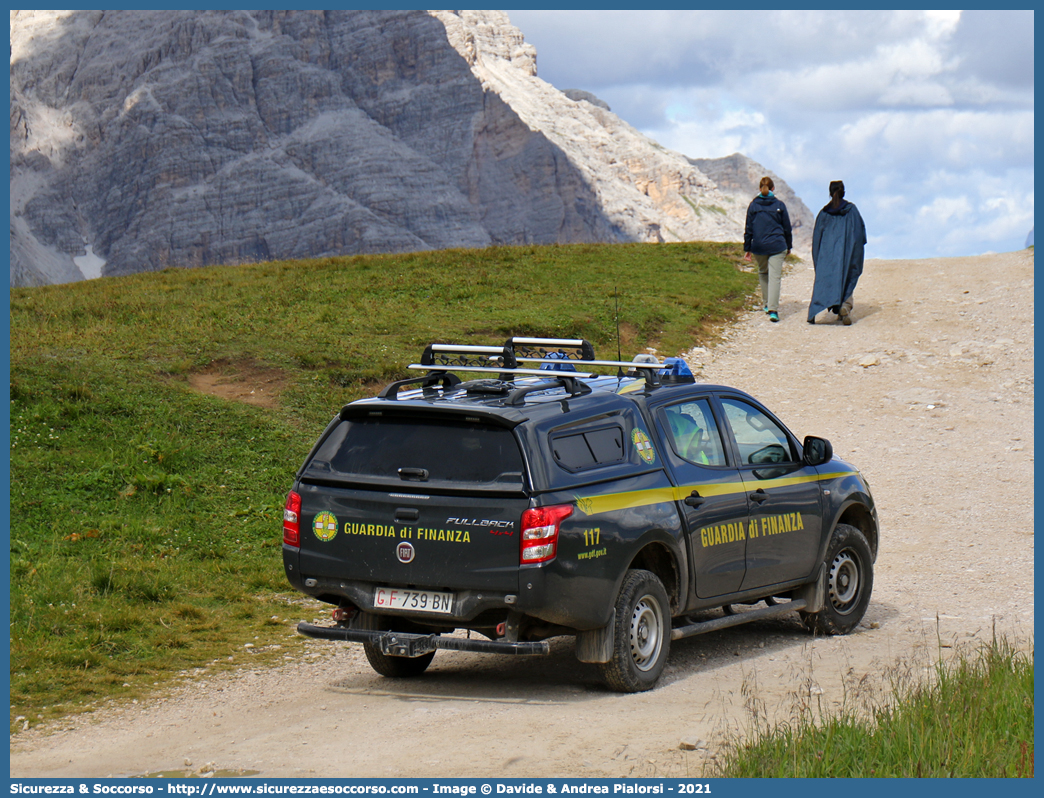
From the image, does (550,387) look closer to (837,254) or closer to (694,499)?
(694,499)

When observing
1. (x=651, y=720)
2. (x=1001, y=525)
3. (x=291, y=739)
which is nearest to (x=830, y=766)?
(x=651, y=720)

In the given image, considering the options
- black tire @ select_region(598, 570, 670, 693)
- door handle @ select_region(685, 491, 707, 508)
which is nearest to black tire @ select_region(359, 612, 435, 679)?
black tire @ select_region(598, 570, 670, 693)

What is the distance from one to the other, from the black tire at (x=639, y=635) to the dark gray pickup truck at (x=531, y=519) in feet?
0.04

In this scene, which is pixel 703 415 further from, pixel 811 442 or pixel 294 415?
pixel 294 415

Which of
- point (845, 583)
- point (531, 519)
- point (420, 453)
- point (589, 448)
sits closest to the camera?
point (531, 519)

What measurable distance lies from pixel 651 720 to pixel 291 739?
6.19ft

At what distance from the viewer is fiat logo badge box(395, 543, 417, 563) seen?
21.6 ft

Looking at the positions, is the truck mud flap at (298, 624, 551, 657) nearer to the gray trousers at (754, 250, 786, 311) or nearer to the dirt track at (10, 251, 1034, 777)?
the dirt track at (10, 251, 1034, 777)

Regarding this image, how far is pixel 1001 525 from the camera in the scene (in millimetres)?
11836

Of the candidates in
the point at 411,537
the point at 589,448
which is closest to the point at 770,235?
the point at 589,448

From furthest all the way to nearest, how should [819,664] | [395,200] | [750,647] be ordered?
[395,200], [750,647], [819,664]

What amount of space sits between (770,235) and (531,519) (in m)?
16.4

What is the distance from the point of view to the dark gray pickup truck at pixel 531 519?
6.42 metres

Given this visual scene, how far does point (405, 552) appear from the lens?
660 centimetres
